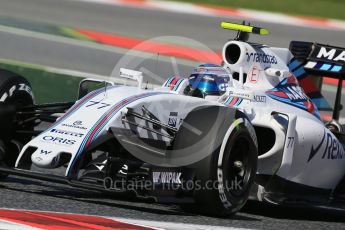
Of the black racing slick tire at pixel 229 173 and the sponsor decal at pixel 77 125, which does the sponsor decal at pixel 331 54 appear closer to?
the black racing slick tire at pixel 229 173

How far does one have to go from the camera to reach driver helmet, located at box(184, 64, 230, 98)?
7.15 m

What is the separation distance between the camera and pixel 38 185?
7.25 metres

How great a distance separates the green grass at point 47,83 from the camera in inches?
448

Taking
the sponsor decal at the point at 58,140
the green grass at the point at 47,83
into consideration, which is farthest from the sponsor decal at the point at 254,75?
the green grass at the point at 47,83

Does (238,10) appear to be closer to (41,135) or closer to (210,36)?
(210,36)

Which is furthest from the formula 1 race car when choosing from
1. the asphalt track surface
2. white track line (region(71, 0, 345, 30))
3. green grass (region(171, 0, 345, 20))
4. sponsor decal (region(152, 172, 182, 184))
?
green grass (region(171, 0, 345, 20))

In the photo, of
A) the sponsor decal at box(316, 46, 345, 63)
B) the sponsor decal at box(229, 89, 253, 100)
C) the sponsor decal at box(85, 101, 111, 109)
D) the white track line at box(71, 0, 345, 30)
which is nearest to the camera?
the sponsor decal at box(85, 101, 111, 109)

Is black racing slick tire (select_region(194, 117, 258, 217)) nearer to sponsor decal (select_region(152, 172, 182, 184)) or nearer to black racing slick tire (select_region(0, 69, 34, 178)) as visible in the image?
sponsor decal (select_region(152, 172, 182, 184))

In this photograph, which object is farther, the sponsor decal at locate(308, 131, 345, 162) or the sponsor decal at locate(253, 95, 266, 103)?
the sponsor decal at locate(308, 131, 345, 162)

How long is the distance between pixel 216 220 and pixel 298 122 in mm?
1201

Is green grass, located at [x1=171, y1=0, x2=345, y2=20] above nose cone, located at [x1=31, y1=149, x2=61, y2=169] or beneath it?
above

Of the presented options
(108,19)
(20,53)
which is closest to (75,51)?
(20,53)

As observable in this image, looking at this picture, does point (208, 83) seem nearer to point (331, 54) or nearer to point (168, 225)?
point (168, 225)

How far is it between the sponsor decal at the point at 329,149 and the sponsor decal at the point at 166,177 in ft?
4.31
